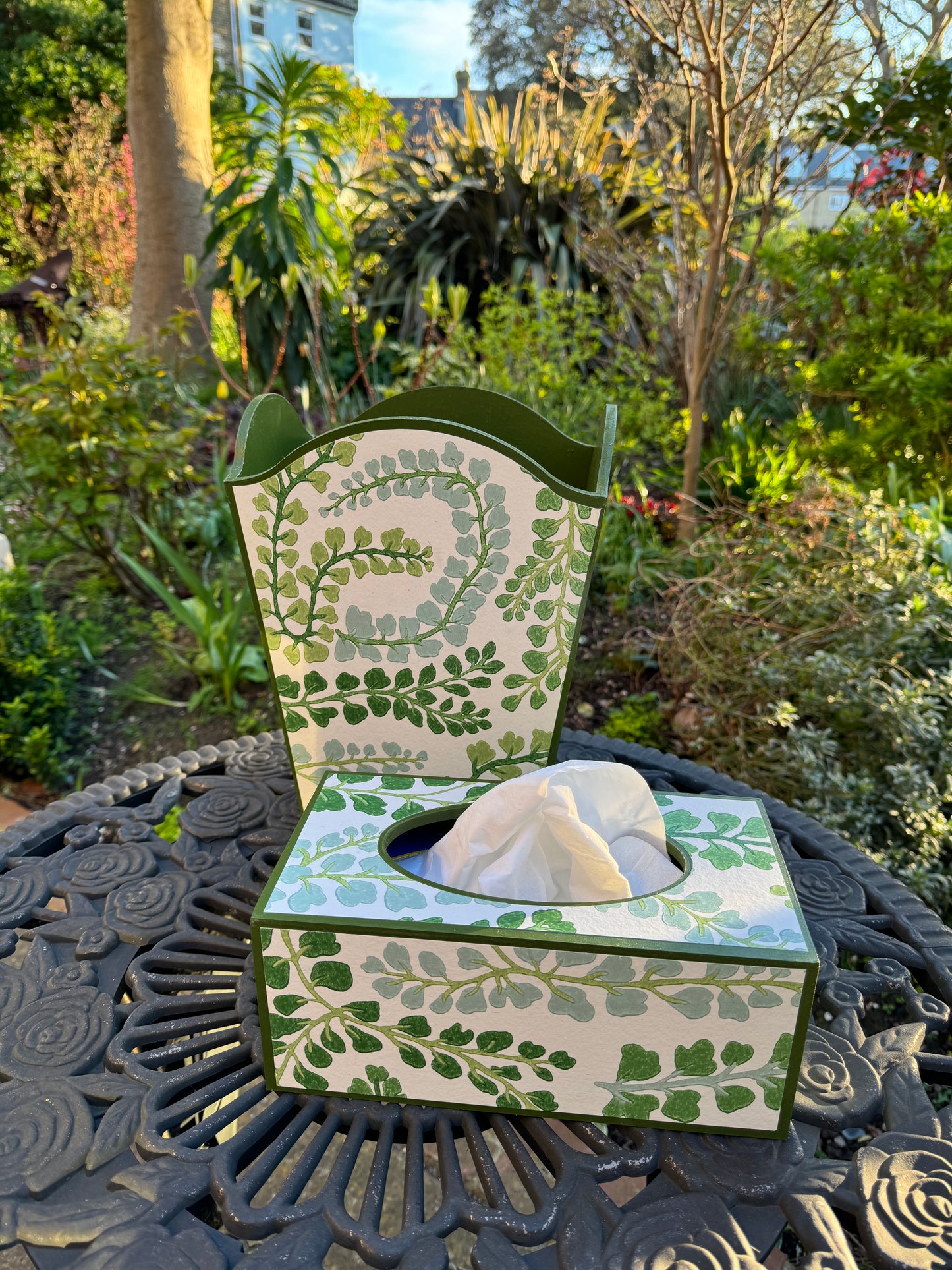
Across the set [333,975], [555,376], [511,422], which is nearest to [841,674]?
[511,422]

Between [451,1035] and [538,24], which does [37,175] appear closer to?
[538,24]

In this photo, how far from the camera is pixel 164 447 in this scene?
280cm

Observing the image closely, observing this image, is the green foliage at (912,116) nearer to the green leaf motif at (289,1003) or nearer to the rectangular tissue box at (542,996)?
the rectangular tissue box at (542,996)

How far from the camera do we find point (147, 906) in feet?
3.51

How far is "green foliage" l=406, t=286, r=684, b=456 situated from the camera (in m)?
3.40

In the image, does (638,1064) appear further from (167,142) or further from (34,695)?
(167,142)

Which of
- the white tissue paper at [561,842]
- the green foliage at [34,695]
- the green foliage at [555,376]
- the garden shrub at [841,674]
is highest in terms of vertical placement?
the green foliage at [555,376]

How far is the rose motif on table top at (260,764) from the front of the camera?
141 cm

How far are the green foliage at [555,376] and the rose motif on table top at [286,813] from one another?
7.49 ft

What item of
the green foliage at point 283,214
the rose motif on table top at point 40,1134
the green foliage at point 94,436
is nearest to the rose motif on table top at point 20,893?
the rose motif on table top at point 40,1134

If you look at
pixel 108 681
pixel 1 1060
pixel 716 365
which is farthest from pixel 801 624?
pixel 716 365

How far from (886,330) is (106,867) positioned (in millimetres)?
2748

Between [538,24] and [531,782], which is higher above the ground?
[538,24]

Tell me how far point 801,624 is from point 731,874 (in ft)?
4.38
